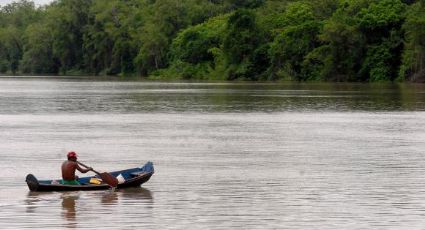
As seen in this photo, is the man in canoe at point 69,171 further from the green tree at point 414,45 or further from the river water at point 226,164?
the green tree at point 414,45

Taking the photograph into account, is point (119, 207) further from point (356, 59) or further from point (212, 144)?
point (356, 59)

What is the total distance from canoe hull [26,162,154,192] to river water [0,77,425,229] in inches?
9.1

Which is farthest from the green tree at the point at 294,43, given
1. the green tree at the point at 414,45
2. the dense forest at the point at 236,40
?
the green tree at the point at 414,45

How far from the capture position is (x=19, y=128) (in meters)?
45.3

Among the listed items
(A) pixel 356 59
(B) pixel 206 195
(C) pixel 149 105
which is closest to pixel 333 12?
(A) pixel 356 59

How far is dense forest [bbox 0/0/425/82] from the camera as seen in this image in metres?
116

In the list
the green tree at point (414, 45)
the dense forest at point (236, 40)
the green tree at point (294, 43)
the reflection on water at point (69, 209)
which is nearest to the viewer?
the reflection on water at point (69, 209)

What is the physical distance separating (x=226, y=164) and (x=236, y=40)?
101357 mm

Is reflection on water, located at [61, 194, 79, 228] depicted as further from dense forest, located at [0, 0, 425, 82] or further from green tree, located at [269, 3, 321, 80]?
green tree, located at [269, 3, 321, 80]

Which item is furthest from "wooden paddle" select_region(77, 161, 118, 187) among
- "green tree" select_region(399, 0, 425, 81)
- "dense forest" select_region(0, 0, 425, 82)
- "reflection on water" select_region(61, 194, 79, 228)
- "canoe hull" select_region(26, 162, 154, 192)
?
"dense forest" select_region(0, 0, 425, 82)

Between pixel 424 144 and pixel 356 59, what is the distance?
80.5m

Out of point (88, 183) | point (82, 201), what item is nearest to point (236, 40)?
point (88, 183)

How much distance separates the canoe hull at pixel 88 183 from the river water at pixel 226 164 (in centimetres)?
23

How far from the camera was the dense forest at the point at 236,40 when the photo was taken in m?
116
